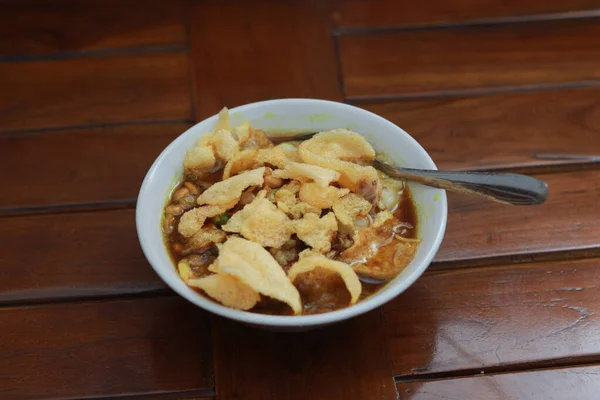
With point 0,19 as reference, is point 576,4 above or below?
below

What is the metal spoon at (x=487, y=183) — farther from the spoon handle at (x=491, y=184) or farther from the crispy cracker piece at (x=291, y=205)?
the crispy cracker piece at (x=291, y=205)

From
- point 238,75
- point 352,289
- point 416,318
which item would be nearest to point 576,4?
point 238,75

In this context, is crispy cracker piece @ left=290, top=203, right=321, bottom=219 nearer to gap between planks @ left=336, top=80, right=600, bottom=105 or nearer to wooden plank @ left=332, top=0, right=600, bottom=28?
gap between planks @ left=336, top=80, right=600, bottom=105

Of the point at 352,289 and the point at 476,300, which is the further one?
the point at 476,300

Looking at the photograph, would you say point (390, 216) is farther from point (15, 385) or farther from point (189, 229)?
point (15, 385)

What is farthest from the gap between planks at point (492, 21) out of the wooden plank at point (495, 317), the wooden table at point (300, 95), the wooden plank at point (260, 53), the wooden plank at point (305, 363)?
the wooden plank at point (305, 363)

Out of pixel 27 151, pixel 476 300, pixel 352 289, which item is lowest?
pixel 476 300
